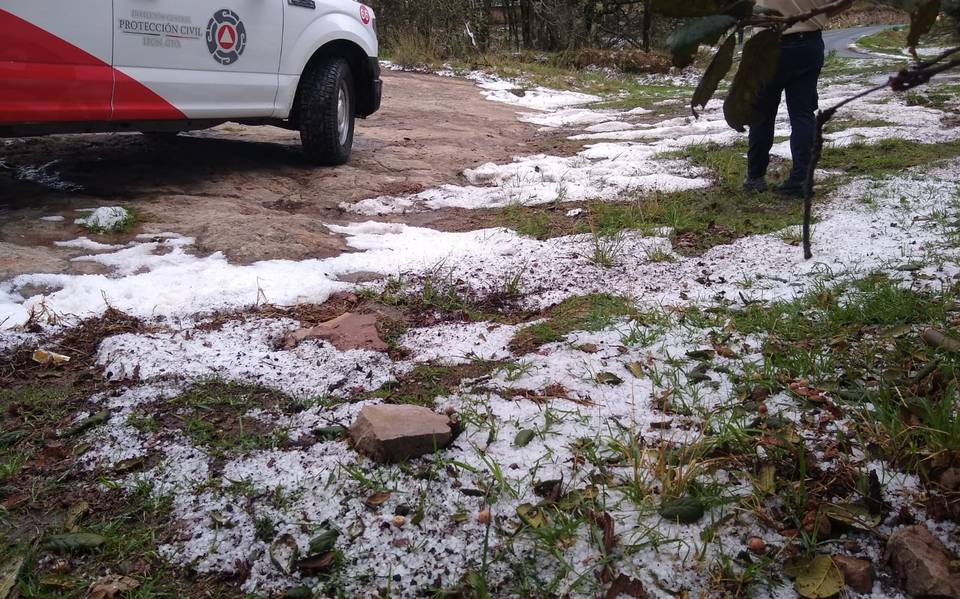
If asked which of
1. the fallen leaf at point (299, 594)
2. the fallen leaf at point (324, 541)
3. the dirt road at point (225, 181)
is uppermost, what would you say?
the dirt road at point (225, 181)

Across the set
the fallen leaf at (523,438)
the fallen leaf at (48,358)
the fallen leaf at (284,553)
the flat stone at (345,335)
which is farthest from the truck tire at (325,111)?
the fallen leaf at (284,553)

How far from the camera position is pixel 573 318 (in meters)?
2.57

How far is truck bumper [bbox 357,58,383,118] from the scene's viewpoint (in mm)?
5359

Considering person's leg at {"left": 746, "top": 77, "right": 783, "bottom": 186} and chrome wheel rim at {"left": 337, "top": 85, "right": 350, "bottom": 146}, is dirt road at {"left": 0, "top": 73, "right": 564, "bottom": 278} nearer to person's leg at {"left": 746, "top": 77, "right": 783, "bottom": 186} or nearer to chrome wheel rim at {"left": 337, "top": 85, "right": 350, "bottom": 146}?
chrome wheel rim at {"left": 337, "top": 85, "right": 350, "bottom": 146}

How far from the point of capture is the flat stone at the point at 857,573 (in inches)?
50.4

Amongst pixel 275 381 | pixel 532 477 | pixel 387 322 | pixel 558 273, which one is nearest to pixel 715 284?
pixel 558 273

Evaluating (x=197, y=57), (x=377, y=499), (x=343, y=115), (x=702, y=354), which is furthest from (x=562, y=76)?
(x=377, y=499)

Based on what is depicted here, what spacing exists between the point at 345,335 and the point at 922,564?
1.81 m

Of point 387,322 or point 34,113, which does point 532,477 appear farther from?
point 34,113

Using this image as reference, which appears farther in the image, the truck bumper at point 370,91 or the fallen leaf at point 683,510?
the truck bumper at point 370,91

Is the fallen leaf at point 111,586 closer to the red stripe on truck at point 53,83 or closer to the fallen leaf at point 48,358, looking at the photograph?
the fallen leaf at point 48,358

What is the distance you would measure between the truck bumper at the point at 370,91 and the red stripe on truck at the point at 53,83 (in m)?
2.04

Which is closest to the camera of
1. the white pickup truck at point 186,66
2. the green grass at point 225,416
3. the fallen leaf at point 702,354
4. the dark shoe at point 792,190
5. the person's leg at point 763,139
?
the green grass at point 225,416

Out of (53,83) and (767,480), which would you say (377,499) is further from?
(53,83)
